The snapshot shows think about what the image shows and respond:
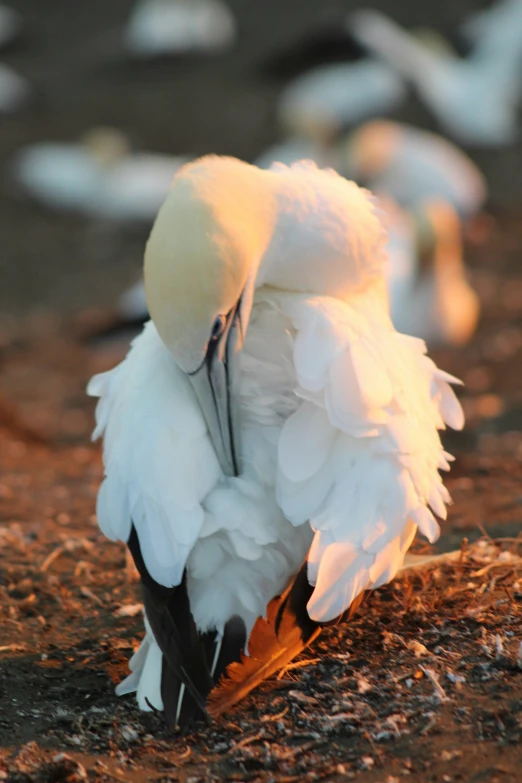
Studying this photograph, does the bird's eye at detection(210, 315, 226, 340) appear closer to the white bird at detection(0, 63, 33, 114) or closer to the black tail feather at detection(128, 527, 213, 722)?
the black tail feather at detection(128, 527, 213, 722)

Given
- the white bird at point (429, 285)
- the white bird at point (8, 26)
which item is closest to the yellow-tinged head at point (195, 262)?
the white bird at point (429, 285)

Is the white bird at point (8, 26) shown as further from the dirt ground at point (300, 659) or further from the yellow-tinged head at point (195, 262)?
the yellow-tinged head at point (195, 262)

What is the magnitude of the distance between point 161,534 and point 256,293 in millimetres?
901

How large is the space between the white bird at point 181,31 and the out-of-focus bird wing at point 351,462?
14.7 meters

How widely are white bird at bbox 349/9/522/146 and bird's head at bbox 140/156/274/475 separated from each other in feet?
37.3

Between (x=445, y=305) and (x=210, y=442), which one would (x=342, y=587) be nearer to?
(x=210, y=442)

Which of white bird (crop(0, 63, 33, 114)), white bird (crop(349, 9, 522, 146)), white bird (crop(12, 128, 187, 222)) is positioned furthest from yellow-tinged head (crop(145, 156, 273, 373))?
white bird (crop(0, 63, 33, 114))

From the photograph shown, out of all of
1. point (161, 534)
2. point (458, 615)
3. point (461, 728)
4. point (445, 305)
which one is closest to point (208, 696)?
point (161, 534)

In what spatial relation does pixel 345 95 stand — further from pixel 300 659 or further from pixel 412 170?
pixel 300 659

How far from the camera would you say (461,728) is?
2.81 meters

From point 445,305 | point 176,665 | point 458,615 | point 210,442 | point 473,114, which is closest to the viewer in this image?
point 176,665

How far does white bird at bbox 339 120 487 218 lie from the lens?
39.7 feet

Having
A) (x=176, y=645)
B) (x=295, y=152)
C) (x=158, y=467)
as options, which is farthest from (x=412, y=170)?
(x=176, y=645)

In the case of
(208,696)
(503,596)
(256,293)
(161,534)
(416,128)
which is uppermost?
(256,293)
